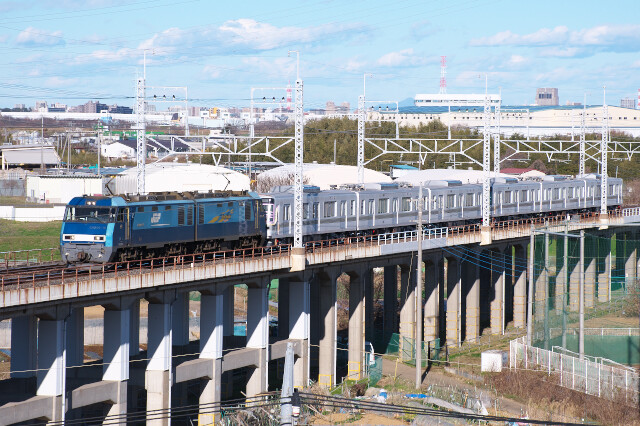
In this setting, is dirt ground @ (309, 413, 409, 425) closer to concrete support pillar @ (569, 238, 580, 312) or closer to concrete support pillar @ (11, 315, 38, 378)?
concrete support pillar @ (11, 315, 38, 378)

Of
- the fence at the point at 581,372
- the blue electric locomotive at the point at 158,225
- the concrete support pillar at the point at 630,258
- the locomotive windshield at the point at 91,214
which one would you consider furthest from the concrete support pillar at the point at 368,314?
the locomotive windshield at the point at 91,214

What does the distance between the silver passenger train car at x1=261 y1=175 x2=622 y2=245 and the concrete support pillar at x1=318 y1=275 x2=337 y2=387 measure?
3.09 metres

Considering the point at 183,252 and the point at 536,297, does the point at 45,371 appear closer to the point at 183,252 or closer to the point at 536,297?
the point at 183,252

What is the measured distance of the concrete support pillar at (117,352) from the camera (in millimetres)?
36344

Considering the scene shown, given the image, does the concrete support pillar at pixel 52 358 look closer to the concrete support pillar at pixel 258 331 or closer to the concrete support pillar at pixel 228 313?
the concrete support pillar at pixel 258 331

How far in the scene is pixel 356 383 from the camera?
49188mm

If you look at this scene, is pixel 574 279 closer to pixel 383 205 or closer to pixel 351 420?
pixel 383 205

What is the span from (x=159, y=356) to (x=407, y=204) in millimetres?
27128

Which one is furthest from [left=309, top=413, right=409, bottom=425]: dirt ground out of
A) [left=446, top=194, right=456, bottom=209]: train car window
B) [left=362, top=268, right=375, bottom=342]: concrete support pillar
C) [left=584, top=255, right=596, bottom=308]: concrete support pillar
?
[left=584, top=255, right=596, bottom=308]: concrete support pillar

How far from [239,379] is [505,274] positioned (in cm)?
2683

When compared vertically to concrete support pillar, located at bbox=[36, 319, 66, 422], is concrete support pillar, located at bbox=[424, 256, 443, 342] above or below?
below

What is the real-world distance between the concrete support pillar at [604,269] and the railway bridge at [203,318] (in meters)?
0.24

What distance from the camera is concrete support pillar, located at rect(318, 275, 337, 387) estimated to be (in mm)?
49969

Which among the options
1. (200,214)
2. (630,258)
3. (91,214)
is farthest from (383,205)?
(630,258)
